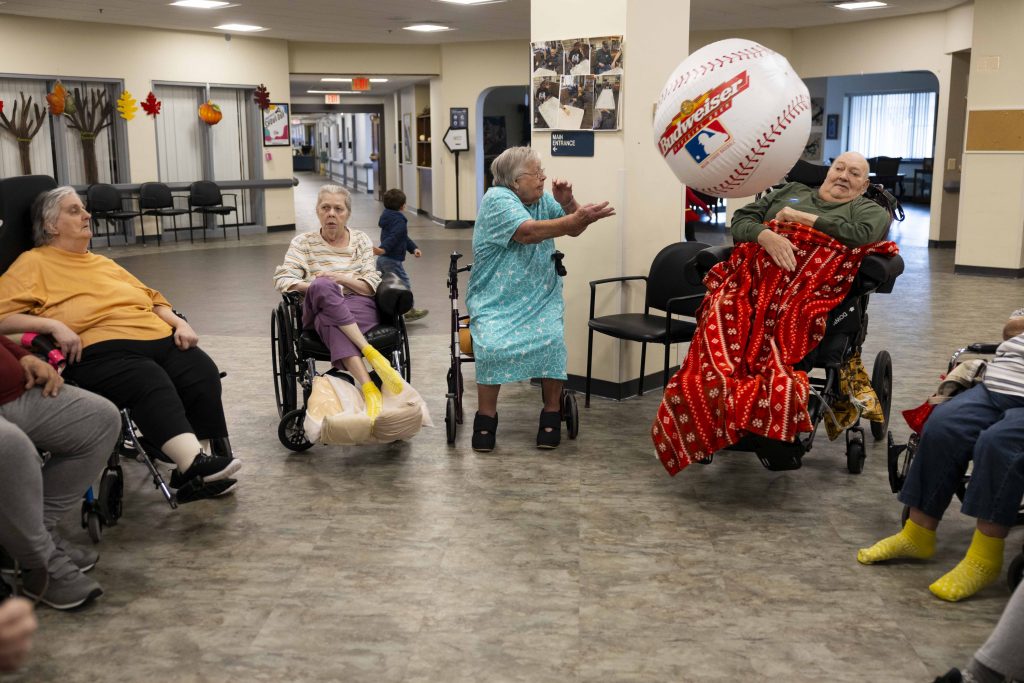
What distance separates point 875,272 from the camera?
377 cm

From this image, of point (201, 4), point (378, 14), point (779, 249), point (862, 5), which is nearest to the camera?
point (779, 249)

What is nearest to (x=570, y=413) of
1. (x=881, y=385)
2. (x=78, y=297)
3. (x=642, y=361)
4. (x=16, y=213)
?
(x=642, y=361)

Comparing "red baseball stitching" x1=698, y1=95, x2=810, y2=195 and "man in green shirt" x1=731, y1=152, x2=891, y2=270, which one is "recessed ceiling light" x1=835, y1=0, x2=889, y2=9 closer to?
"man in green shirt" x1=731, y1=152, x2=891, y2=270

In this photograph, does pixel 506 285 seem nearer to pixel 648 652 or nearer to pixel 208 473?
pixel 208 473

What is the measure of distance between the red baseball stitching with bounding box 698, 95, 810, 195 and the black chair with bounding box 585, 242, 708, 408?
4.16 feet

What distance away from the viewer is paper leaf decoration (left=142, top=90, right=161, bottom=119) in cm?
1319

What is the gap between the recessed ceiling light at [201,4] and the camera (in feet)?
35.2

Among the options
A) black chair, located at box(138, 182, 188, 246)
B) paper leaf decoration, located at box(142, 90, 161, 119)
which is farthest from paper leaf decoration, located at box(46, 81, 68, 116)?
black chair, located at box(138, 182, 188, 246)

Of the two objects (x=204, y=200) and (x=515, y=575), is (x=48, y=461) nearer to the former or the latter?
(x=515, y=575)

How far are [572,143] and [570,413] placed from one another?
1.50 meters

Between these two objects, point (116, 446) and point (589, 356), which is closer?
point (116, 446)

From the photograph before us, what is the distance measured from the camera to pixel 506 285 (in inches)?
176

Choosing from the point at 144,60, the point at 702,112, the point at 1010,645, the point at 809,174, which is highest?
the point at 144,60

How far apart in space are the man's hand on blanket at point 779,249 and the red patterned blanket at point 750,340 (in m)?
0.09
